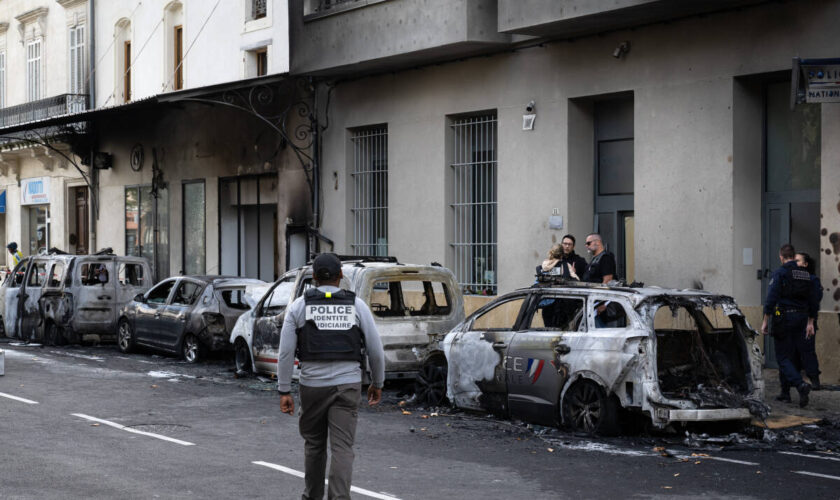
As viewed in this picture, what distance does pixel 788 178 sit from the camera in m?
15.6

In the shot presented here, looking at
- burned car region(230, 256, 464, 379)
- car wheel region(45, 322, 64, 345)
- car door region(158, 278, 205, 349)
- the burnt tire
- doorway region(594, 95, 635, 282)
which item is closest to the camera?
burned car region(230, 256, 464, 379)

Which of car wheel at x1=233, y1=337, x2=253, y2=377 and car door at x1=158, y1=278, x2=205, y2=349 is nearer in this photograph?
car wheel at x1=233, y1=337, x2=253, y2=377

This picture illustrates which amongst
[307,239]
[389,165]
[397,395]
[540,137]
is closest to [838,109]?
[540,137]

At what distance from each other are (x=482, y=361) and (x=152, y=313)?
9.06 m

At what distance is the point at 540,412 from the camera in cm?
1145

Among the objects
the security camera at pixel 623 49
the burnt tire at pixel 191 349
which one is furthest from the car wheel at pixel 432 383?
the security camera at pixel 623 49

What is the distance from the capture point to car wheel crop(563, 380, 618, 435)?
1087 cm

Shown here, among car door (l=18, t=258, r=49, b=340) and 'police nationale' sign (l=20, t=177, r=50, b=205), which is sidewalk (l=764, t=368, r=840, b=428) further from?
'police nationale' sign (l=20, t=177, r=50, b=205)

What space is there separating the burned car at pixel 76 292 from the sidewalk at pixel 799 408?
477 inches

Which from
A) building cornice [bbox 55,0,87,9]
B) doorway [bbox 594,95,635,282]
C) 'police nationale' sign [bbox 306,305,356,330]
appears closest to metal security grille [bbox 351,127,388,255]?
doorway [bbox 594,95,635,282]

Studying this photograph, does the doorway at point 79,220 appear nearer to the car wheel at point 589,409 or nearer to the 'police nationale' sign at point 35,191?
the 'police nationale' sign at point 35,191

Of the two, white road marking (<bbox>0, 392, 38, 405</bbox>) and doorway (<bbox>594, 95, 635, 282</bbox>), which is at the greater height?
doorway (<bbox>594, 95, 635, 282</bbox>)

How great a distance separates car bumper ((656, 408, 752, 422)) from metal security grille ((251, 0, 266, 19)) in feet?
60.4

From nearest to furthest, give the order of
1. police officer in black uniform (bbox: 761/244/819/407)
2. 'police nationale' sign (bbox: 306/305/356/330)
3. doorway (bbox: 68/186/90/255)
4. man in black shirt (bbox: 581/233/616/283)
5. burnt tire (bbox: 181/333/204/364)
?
'police nationale' sign (bbox: 306/305/356/330), police officer in black uniform (bbox: 761/244/819/407), man in black shirt (bbox: 581/233/616/283), burnt tire (bbox: 181/333/204/364), doorway (bbox: 68/186/90/255)
